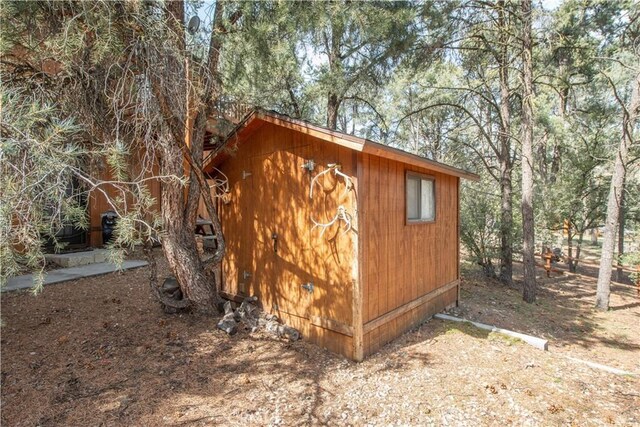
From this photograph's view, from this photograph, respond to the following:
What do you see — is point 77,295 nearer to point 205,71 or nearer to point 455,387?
point 205,71

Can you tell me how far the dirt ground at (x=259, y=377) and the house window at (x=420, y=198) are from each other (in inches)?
67.5

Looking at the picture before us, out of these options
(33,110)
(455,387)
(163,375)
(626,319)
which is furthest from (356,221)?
(626,319)

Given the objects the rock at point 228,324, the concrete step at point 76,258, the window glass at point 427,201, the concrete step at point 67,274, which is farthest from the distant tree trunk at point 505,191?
the concrete step at point 76,258

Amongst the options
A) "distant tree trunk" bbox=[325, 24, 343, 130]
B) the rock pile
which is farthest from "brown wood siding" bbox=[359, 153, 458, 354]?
"distant tree trunk" bbox=[325, 24, 343, 130]

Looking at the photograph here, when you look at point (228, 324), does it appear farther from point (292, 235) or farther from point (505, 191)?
point (505, 191)

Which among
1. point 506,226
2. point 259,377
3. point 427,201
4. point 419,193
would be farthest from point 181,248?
point 506,226

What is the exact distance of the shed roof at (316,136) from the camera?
3.55m

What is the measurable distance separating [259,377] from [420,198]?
3.36 metres

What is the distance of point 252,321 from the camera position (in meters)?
4.58

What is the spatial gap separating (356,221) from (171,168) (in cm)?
230

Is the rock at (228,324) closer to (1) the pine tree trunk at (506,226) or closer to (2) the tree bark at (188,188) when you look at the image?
(2) the tree bark at (188,188)

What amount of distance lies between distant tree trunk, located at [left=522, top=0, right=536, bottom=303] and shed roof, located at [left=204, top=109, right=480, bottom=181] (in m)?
3.07

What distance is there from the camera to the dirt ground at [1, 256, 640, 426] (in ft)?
9.43

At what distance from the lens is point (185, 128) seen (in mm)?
3918
